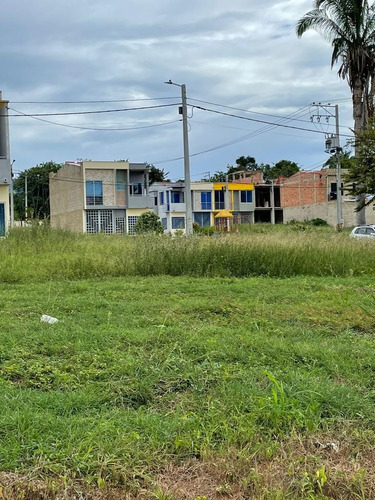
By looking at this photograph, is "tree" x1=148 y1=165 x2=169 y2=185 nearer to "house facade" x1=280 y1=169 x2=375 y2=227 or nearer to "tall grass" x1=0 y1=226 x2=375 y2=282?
"house facade" x1=280 y1=169 x2=375 y2=227

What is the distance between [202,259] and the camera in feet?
38.2

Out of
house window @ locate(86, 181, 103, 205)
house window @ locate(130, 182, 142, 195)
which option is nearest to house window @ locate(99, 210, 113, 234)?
house window @ locate(86, 181, 103, 205)

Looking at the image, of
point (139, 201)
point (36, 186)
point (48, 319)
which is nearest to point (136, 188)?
point (139, 201)

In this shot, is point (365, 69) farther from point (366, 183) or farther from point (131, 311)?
point (131, 311)

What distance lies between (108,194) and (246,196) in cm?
2127

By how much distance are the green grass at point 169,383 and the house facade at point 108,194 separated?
129 ft

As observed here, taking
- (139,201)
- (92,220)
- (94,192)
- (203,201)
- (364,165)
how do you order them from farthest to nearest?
(203,201) < (92,220) < (139,201) < (94,192) < (364,165)

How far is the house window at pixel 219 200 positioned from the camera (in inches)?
2328

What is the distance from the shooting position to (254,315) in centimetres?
659

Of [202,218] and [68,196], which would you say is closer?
[68,196]

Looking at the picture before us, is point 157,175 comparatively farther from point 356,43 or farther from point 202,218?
point 356,43

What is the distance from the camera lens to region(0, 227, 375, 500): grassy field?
2621mm

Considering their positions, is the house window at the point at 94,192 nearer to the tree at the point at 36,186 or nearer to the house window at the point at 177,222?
the house window at the point at 177,222

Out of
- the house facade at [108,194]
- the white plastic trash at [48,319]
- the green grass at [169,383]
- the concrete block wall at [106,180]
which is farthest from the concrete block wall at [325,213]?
the white plastic trash at [48,319]
